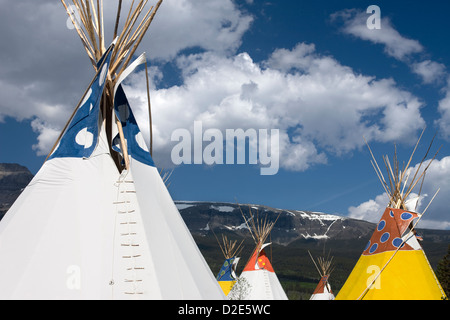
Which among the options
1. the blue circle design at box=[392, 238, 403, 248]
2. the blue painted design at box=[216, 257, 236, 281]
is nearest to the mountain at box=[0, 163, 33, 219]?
the blue painted design at box=[216, 257, 236, 281]

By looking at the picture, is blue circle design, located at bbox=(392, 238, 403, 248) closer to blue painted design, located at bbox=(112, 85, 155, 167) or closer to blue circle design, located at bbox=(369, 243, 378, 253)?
blue circle design, located at bbox=(369, 243, 378, 253)

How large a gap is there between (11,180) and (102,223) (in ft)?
598

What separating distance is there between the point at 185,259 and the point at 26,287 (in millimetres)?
1901

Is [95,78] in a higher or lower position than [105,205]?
higher

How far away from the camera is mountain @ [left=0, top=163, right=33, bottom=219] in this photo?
158m

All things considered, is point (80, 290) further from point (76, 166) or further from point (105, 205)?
point (76, 166)

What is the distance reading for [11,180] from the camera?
548ft

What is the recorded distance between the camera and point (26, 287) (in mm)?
4441

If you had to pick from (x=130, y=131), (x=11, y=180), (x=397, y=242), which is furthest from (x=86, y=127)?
(x=11, y=180)

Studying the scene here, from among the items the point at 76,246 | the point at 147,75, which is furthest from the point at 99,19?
the point at 76,246

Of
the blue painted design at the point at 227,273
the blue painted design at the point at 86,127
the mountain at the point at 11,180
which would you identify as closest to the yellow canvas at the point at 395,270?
the blue painted design at the point at 86,127

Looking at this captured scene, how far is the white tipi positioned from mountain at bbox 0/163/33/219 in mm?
163760
